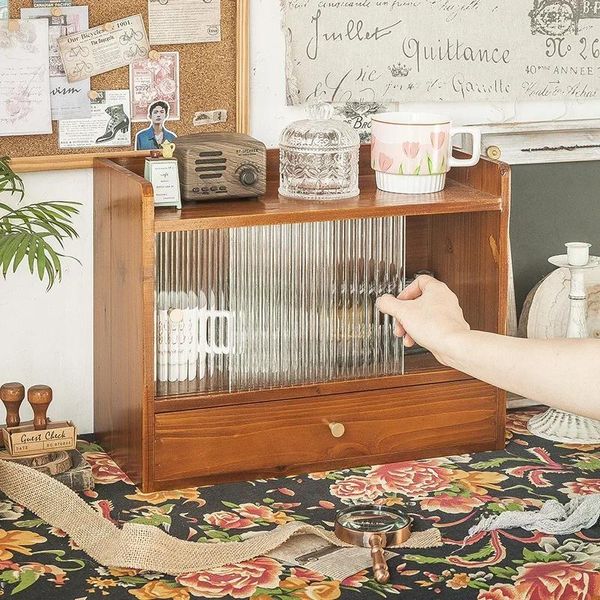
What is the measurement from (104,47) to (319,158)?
0.41m

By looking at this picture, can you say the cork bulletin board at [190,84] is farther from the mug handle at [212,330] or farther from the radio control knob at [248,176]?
the mug handle at [212,330]

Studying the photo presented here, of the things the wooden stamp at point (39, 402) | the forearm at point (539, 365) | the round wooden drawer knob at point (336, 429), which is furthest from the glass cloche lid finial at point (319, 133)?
the forearm at point (539, 365)

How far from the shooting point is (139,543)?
173 centimetres

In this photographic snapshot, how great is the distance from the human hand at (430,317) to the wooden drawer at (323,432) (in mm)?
705

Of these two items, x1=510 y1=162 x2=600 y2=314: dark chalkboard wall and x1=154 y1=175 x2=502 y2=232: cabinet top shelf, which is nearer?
x1=154 y1=175 x2=502 y2=232: cabinet top shelf

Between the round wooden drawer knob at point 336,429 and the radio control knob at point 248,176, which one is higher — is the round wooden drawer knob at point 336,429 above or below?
below

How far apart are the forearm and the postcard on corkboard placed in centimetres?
108

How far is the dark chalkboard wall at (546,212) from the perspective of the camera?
2445mm

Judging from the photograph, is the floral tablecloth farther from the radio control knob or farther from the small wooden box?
the radio control knob

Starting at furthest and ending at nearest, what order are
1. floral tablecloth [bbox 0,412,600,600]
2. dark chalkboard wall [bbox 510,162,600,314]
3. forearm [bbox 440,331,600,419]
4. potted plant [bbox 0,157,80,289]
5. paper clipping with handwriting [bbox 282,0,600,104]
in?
dark chalkboard wall [bbox 510,162,600,314] → paper clipping with handwriting [bbox 282,0,600,104] → potted plant [bbox 0,157,80,289] → floral tablecloth [bbox 0,412,600,600] → forearm [bbox 440,331,600,419]

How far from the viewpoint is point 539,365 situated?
115cm

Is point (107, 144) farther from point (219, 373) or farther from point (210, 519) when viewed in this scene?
point (210, 519)

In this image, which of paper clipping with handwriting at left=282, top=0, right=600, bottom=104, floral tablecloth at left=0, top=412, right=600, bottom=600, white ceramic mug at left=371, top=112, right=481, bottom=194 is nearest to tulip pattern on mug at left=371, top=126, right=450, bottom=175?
white ceramic mug at left=371, top=112, right=481, bottom=194

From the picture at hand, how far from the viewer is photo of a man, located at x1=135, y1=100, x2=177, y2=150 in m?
2.16
